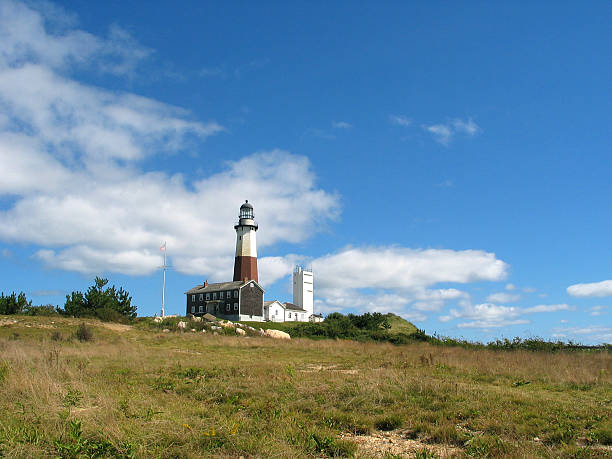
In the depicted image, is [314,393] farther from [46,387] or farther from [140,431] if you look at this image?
[46,387]

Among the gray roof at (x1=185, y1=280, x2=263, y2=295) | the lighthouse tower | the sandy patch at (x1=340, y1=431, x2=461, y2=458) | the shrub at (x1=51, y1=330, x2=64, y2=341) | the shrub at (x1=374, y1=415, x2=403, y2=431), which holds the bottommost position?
the sandy patch at (x1=340, y1=431, x2=461, y2=458)

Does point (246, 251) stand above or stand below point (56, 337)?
above

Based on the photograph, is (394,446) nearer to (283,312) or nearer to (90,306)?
(90,306)

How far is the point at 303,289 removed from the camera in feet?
277

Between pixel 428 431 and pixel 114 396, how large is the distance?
6.64m

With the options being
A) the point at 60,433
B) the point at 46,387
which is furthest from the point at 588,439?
the point at 46,387

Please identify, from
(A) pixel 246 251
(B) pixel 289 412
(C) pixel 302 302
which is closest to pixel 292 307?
(C) pixel 302 302

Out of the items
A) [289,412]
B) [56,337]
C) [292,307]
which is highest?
[292,307]

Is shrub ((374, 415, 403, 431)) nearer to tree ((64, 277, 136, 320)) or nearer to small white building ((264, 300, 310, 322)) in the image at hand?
tree ((64, 277, 136, 320))

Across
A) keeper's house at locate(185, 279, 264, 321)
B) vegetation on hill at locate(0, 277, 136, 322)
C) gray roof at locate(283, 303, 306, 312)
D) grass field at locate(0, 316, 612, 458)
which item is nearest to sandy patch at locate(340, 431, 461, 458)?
grass field at locate(0, 316, 612, 458)

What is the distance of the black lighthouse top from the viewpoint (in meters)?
70.8

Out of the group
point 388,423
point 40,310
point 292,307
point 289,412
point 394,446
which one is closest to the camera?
point 394,446

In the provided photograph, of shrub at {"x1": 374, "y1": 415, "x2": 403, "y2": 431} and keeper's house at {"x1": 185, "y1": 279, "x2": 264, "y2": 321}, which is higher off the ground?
keeper's house at {"x1": 185, "y1": 279, "x2": 264, "y2": 321}

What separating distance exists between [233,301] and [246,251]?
319 inches
